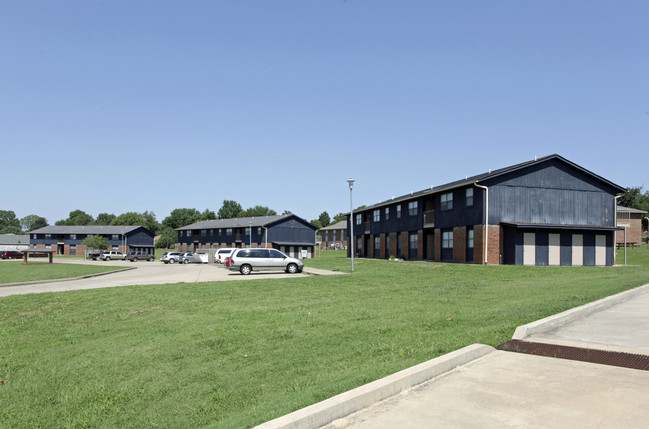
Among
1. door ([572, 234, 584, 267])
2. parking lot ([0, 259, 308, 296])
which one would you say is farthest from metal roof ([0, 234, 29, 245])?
door ([572, 234, 584, 267])

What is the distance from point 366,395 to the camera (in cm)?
529

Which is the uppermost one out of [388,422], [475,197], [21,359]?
[475,197]

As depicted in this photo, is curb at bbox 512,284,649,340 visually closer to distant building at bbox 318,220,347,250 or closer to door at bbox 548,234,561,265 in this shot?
door at bbox 548,234,561,265

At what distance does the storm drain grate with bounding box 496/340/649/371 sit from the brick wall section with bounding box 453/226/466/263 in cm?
2888

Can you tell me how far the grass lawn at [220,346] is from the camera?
6.61 meters

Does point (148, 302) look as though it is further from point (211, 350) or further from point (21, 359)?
point (211, 350)

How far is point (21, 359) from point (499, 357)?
8.35 metres

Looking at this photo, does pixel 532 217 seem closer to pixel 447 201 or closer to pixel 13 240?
pixel 447 201

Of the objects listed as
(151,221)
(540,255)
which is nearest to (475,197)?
(540,255)

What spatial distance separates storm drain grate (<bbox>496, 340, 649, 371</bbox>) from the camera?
261 inches

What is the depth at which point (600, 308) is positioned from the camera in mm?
11508

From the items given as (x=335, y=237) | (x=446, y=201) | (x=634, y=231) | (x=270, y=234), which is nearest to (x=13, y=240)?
(x=335, y=237)

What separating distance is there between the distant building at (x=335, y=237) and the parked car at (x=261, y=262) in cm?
6749

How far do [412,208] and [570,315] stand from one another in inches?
1358
